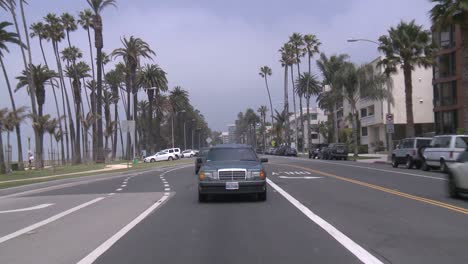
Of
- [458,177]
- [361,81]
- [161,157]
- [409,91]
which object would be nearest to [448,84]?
[361,81]

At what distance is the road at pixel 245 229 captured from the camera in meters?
8.73

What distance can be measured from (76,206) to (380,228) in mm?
9599

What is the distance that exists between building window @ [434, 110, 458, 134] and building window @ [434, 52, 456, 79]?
3.73 metres

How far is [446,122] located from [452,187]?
42812 millimetres

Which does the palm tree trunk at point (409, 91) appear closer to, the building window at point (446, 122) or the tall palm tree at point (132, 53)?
the building window at point (446, 122)

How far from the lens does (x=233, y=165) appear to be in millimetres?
15688

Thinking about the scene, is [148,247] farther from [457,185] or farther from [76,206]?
[457,185]

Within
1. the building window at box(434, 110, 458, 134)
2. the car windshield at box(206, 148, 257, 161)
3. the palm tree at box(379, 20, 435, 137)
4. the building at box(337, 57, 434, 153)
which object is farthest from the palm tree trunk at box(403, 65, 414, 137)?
the car windshield at box(206, 148, 257, 161)

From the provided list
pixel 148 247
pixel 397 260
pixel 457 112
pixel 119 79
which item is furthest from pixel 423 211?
pixel 119 79

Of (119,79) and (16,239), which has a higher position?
(119,79)

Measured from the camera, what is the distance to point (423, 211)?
13406mm

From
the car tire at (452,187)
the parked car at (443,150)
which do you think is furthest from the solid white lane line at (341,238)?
the parked car at (443,150)

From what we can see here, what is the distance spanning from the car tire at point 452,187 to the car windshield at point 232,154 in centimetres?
558

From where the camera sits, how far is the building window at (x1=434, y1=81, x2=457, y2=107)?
54.8 meters
